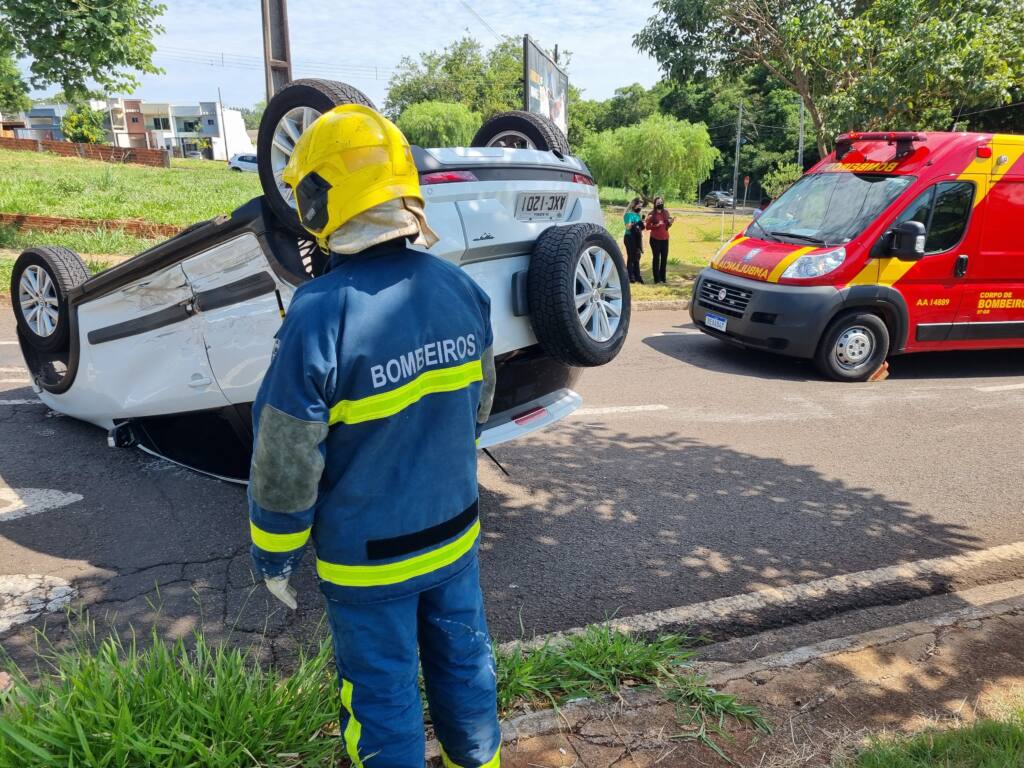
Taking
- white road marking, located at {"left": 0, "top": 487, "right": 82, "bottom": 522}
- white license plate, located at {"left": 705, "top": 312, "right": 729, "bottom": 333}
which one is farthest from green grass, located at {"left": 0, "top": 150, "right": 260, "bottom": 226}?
white road marking, located at {"left": 0, "top": 487, "right": 82, "bottom": 522}

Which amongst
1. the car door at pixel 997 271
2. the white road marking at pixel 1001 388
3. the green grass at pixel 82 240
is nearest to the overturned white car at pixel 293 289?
the white road marking at pixel 1001 388

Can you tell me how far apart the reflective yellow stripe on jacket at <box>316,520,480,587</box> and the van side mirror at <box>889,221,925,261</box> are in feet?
21.9

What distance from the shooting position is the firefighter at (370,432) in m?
1.79

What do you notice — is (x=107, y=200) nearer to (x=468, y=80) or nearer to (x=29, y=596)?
(x=29, y=596)

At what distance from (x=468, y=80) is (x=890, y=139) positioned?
73753 mm

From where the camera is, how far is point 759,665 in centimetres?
284

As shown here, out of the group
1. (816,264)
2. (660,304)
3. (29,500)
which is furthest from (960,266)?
(29,500)

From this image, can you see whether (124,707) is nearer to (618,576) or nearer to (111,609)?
(111,609)

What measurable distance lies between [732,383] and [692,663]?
15.3ft

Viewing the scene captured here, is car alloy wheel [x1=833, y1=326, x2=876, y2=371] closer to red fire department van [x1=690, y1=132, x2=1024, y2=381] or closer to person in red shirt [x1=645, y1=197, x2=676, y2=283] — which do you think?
red fire department van [x1=690, y1=132, x2=1024, y2=381]

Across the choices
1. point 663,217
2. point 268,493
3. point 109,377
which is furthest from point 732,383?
point 663,217

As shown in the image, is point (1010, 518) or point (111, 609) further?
point (1010, 518)

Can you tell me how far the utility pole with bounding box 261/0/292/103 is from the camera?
28.9 feet

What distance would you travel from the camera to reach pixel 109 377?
170 inches
